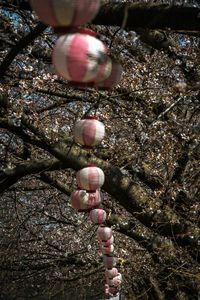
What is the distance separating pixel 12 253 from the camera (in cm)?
1170

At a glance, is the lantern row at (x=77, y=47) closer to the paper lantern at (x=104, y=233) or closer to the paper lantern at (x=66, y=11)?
the paper lantern at (x=66, y=11)

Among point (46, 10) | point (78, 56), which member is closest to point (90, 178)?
point (78, 56)

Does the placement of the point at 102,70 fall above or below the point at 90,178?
above

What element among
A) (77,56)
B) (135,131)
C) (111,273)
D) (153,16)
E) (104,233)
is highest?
(135,131)

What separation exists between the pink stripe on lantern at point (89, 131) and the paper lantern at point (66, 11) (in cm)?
121

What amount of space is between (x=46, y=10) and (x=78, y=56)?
9.8 inches

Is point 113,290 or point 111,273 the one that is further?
point 113,290

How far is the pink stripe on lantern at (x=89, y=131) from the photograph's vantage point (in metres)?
3.23

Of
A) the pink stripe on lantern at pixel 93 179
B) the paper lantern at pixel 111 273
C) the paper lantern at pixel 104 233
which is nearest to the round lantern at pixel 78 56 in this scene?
the pink stripe on lantern at pixel 93 179

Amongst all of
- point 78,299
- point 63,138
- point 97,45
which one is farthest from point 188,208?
point 78,299

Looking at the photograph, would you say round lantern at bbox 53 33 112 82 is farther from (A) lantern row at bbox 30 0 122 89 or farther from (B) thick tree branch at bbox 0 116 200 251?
(B) thick tree branch at bbox 0 116 200 251

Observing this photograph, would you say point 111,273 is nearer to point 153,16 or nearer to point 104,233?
point 104,233

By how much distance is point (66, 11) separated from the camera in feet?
6.57

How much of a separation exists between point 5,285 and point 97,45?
13.5 meters
